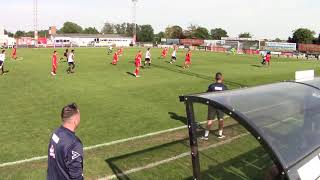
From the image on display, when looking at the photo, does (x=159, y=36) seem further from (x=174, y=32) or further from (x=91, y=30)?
(x=91, y=30)

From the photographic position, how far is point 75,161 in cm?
535

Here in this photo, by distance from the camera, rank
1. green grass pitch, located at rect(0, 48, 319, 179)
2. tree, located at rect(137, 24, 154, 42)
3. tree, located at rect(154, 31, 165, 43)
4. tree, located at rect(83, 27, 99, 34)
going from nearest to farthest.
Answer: green grass pitch, located at rect(0, 48, 319, 179) → tree, located at rect(137, 24, 154, 42) → tree, located at rect(154, 31, 165, 43) → tree, located at rect(83, 27, 99, 34)

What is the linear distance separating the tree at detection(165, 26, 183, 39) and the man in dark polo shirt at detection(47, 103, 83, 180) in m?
150

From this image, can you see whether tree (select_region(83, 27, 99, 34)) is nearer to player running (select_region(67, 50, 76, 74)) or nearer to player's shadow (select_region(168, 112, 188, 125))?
player running (select_region(67, 50, 76, 74))

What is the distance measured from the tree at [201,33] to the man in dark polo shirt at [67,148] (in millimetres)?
143768

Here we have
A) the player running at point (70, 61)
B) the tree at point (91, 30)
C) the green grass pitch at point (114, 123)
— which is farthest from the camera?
the tree at point (91, 30)

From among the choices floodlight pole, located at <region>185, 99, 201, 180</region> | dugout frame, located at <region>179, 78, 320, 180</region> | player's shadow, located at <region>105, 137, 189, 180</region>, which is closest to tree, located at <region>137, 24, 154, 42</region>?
player's shadow, located at <region>105, 137, 189, 180</region>

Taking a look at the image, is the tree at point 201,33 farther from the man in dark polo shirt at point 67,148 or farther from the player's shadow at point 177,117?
the man in dark polo shirt at point 67,148

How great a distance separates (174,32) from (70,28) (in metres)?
54.6

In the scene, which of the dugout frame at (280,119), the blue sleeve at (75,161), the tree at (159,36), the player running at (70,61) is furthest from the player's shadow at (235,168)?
the tree at (159,36)

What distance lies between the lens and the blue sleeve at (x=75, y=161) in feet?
17.4

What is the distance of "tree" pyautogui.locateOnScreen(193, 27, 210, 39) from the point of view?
147 metres

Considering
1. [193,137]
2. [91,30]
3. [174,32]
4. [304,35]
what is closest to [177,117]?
[193,137]

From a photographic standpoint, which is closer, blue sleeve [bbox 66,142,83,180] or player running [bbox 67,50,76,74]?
blue sleeve [bbox 66,142,83,180]
